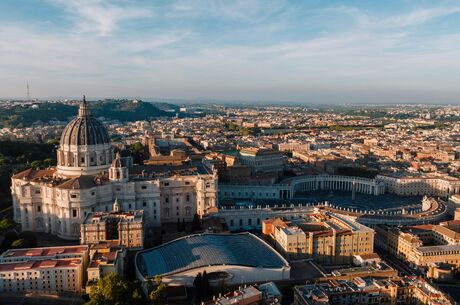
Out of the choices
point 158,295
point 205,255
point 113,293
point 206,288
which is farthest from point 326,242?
point 113,293

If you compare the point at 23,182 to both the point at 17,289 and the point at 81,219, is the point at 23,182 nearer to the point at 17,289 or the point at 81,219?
the point at 81,219

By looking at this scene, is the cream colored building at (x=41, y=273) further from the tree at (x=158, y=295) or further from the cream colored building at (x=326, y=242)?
the cream colored building at (x=326, y=242)

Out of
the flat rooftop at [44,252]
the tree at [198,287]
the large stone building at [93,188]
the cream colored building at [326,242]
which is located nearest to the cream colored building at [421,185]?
the cream colored building at [326,242]

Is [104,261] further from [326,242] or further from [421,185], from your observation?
[421,185]

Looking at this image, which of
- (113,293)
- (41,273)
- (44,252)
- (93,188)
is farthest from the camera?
(93,188)

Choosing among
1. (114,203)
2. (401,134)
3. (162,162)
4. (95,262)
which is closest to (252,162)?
(162,162)

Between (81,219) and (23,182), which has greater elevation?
(23,182)

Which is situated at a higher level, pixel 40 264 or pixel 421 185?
pixel 40 264
